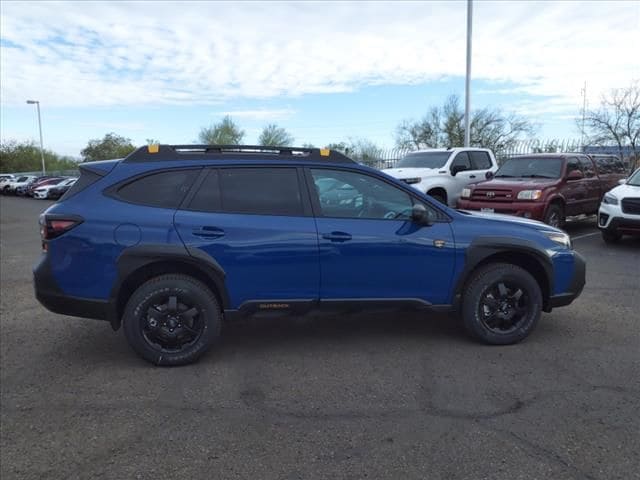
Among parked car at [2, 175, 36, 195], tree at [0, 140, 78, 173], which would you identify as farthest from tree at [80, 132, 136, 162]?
parked car at [2, 175, 36, 195]

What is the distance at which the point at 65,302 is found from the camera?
→ 14.0 feet

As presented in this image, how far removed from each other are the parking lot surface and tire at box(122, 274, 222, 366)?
156mm

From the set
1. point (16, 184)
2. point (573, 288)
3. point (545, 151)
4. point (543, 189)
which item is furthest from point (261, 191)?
point (16, 184)

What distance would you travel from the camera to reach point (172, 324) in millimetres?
4348

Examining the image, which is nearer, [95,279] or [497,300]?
[95,279]

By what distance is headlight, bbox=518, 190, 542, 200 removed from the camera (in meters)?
10.5

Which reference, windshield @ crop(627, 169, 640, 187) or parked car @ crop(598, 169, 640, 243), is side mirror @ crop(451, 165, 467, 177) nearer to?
parked car @ crop(598, 169, 640, 243)

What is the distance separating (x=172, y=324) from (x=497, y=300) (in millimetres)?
2679

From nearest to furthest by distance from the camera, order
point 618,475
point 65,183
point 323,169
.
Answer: point 618,475, point 323,169, point 65,183

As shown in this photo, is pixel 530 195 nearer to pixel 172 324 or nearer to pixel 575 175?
pixel 575 175

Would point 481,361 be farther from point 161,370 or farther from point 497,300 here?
point 161,370

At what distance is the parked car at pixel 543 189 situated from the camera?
10555 mm

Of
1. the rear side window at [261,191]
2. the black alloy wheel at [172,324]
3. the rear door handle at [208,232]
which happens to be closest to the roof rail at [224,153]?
the rear side window at [261,191]

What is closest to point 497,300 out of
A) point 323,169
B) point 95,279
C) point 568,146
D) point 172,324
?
point 323,169
